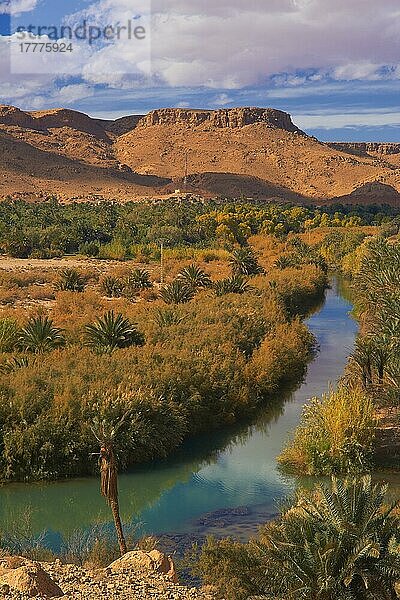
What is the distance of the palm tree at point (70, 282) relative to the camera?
41469mm

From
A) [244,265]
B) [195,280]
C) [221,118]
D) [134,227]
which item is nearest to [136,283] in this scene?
[195,280]

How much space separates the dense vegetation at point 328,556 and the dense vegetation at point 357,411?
672 cm

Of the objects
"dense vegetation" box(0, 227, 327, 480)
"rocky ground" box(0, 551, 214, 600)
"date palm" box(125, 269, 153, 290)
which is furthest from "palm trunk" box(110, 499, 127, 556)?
"date palm" box(125, 269, 153, 290)

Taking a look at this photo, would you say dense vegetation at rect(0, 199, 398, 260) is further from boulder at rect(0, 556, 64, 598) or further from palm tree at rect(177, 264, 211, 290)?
boulder at rect(0, 556, 64, 598)

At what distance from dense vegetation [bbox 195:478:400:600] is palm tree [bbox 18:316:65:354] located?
14.5 metres

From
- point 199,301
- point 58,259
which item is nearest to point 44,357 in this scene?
point 199,301

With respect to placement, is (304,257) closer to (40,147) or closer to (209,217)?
(209,217)

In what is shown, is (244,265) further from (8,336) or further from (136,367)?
(136,367)

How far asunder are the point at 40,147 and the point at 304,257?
274ft

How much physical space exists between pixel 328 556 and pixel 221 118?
14541cm

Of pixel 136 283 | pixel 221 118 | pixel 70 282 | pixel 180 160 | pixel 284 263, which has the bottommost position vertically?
pixel 136 283

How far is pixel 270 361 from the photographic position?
2544 centimetres

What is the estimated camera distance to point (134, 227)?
7000 centimetres

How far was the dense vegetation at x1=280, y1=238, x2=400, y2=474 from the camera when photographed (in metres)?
17.6
